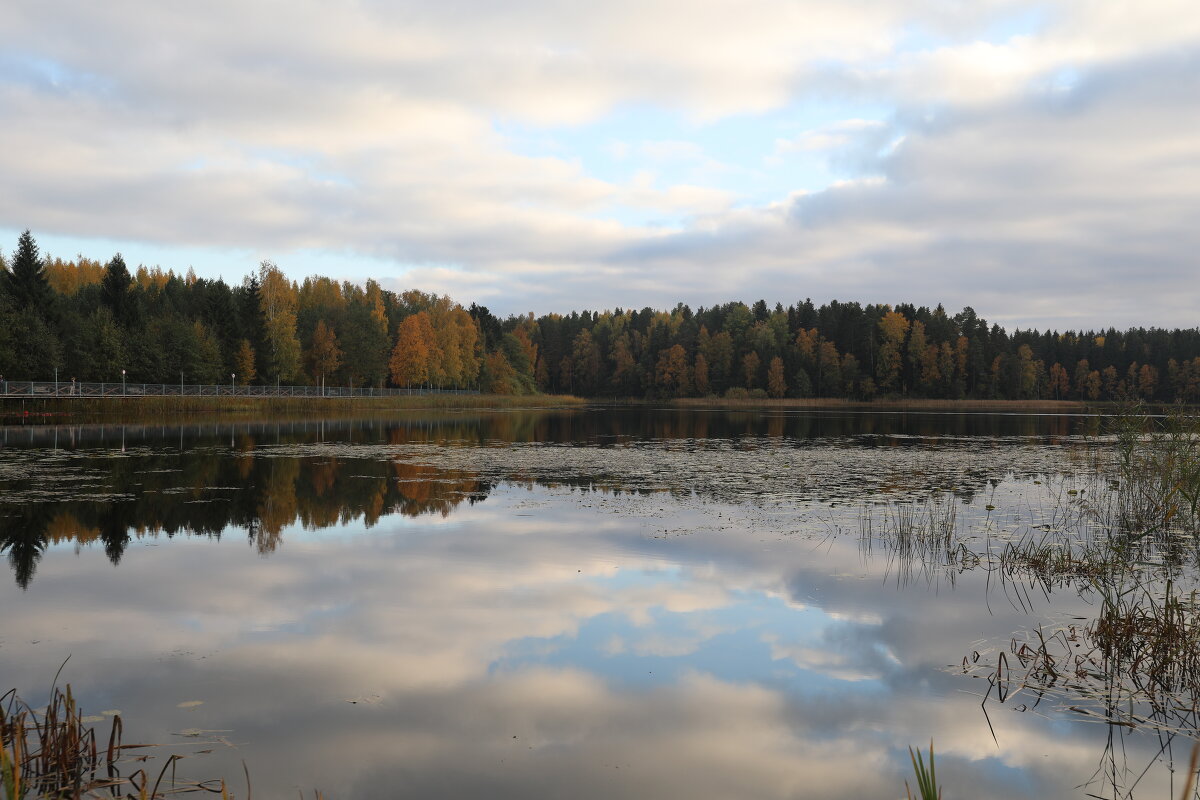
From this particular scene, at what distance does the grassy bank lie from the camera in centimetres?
5628

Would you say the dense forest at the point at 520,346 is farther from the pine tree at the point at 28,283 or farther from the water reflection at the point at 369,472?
the water reflection at the point at 369,472

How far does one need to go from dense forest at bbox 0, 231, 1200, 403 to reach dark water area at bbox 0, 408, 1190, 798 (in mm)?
58540

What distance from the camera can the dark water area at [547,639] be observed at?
6125mm

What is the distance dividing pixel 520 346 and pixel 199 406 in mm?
68855

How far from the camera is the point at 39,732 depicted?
5.89 metres

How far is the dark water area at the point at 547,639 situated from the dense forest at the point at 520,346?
58540 millimetres

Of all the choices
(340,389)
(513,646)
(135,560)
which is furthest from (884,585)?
(340,389)

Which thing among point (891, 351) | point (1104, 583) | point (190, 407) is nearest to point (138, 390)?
point (190, 407)

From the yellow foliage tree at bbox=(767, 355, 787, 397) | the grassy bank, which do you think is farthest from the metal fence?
the yellow foliage tree at bbox=(767, 355, 787, 397)

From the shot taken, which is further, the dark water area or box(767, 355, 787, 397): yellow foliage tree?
box(767, 355, 787, 397): yellow foliage tree

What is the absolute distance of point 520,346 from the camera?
129m

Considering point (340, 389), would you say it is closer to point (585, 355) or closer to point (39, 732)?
point (585, 355)

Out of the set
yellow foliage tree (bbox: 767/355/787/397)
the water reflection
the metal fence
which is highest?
yellow foliage tree (bbox: 767/355/787/397)

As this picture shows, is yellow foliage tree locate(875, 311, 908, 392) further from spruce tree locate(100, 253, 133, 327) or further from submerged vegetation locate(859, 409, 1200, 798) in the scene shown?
submerged vegetation locate(859, 409, 1200, 798)
